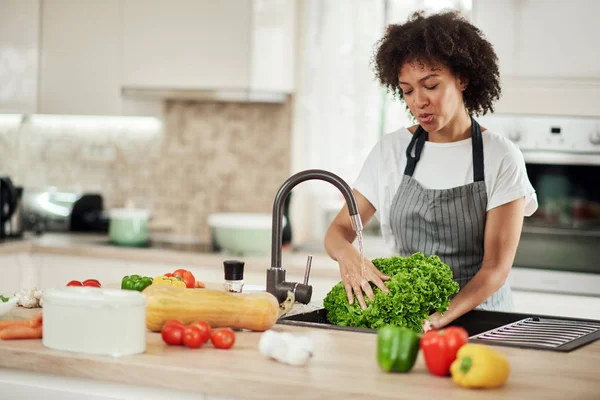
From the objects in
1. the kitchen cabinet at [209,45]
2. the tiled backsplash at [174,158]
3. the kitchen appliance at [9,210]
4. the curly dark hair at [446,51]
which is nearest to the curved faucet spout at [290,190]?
the curly dark hair at [446,51]

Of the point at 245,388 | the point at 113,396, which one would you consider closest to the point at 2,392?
the point at 113,396

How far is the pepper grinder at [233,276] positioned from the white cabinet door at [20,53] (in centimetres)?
265

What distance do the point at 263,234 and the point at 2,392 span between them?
2.27m

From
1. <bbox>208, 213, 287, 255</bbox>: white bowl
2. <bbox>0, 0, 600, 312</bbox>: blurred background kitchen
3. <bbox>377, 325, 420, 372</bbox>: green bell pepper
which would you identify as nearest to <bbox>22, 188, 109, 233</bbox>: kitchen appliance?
<bbox>0, 0, 600, 312</bbox>: blurred background kitchen

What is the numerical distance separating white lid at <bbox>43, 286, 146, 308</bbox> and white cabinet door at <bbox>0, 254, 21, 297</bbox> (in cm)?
248

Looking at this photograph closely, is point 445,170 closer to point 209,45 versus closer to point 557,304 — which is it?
point 557,304

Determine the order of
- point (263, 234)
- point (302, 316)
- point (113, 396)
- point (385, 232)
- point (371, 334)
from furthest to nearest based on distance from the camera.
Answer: point (263, 234) < point (385, 232) < point (302, 316) < point (371, 334) < point (113, 396)

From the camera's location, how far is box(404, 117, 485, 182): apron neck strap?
259 cm

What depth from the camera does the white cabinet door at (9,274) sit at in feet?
13.5

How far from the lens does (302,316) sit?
225 centimetres

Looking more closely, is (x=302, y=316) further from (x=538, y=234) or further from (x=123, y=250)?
(x=123, y=250)

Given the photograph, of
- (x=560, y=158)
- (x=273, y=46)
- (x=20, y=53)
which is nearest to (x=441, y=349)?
(x=560, y=158)

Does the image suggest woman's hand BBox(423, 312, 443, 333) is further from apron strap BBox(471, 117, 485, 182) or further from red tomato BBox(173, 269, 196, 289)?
red tomato BBox(173, 269, 196, 289)

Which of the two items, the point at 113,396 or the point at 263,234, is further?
the point at 263,234
